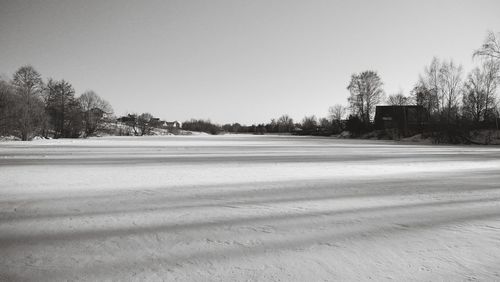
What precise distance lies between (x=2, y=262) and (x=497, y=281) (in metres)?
3.91

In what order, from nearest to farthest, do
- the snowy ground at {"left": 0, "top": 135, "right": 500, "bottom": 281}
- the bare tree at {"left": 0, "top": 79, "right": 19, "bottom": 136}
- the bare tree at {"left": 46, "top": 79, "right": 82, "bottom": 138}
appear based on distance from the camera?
the snowy ground at {"left": 0, "top": 135, "right": 500, "bottom": 281} < the bare tree at {"left": 0, "top": 79, "right": 19, "bottom": 136} < the bare tree at {"left": 46, "top": 79, "right": 82, "bottom": 138}

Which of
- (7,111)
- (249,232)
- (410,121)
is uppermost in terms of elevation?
(7,111)

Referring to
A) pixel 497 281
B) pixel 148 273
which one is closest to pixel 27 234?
pixel 148 273

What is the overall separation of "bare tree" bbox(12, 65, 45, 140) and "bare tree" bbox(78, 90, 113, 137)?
12267 millimetres

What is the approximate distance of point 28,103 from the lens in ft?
113

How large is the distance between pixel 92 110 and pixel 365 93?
54.7 metres

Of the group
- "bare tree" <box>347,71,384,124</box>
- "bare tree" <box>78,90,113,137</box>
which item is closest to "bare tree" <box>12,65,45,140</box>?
"bare tree" <box>78,90,113,137</box>

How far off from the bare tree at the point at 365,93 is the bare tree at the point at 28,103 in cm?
4847

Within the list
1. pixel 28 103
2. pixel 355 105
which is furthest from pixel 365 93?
pixel 28 103

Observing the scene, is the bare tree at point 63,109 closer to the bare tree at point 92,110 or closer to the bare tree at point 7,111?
the bare tree at point 92,110

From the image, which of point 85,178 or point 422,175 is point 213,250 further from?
point 422,175

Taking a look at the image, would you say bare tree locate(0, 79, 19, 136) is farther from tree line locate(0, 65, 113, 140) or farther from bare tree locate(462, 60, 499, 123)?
bare tree locate(462, 60, 499, 123)

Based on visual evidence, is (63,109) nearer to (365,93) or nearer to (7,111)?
(7,111)

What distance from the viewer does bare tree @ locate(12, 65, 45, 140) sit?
32562 mm
